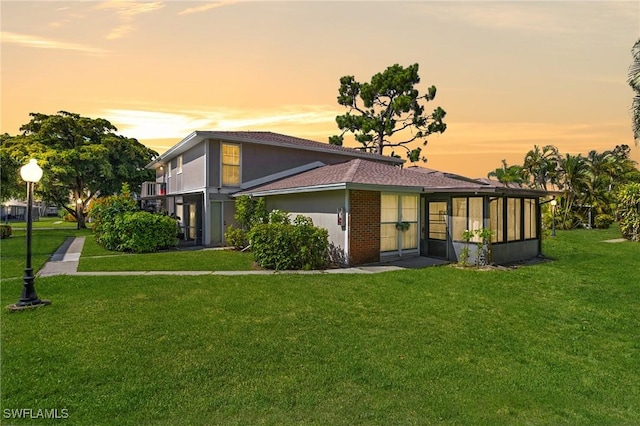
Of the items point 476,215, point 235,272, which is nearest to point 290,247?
point 235,272

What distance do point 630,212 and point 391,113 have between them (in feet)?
72.6

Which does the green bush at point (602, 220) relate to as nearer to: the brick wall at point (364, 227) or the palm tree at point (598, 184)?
the palm tree at point (598, 184)

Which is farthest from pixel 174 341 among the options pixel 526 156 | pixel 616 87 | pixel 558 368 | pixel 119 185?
pixel 526 156

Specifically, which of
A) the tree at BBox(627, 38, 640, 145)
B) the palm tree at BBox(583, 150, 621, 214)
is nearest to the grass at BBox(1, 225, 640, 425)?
the tree at BBox(627, 38, 640, 145)

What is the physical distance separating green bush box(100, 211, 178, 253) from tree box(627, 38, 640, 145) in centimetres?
2724

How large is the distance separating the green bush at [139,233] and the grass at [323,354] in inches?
260

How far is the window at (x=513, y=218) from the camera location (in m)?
12.9

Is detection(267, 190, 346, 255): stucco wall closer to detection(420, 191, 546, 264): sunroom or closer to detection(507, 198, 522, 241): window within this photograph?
detection(420, 191, 546, 264): sunroom

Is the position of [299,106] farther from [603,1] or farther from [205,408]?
[205,408]

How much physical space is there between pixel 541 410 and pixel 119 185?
116 ft

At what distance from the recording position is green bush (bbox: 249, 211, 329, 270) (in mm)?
11000

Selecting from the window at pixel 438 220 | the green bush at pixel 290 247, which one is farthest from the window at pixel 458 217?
the green bush at pixel 290 247

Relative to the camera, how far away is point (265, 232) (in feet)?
37.5

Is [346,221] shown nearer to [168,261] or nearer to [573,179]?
[168,261]
